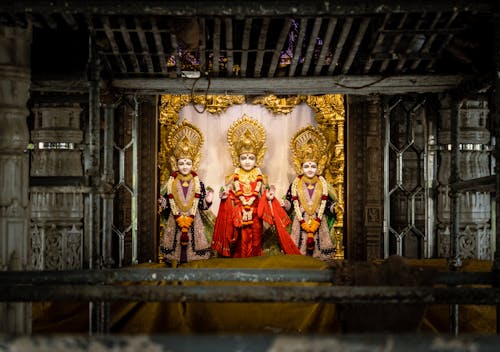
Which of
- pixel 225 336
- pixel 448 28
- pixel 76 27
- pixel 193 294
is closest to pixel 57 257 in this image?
pixel 76 27

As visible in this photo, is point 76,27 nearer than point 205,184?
Yes

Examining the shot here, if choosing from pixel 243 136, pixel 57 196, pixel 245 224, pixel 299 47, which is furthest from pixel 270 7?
pixel 57 196

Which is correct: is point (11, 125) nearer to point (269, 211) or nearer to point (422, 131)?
point (269, 211)

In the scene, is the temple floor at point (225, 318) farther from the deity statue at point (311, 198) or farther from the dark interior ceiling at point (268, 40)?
the deity statue at point (311, 198)

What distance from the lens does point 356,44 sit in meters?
4.73

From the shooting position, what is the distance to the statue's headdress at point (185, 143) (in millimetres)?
8234

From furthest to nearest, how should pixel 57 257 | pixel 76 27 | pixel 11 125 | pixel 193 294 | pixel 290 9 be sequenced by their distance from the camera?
1. pixel 57 257
2. pixel 11 125
3. pixel 76 27
4. pixel 290 9
5. pixel 193 294

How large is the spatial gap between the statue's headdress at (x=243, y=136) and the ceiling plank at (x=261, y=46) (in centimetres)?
270

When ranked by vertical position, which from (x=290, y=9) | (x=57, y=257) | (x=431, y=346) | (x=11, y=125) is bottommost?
(x=57, y=257)

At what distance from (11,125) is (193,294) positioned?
8.40 ft

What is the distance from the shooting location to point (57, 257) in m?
7.59

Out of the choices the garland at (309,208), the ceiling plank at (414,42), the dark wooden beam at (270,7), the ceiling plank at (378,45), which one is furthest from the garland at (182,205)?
the dark wooden beam at (270,7)

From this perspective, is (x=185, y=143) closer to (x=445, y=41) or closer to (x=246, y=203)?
(x=246, y=203)

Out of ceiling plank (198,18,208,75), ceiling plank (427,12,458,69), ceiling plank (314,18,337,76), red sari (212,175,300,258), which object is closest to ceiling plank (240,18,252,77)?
ceiling plank (198,18,208,75)
